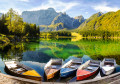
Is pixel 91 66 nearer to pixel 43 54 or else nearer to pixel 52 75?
pixel 52 75

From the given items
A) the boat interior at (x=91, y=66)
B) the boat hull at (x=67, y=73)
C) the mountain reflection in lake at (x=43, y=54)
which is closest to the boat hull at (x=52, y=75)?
the mountain reflection in lake at (x=43, y=54)

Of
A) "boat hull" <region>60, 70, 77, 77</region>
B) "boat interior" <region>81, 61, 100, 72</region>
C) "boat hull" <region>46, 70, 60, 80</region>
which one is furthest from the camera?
"boat interior" <region>81, 61, 100, 72</region>

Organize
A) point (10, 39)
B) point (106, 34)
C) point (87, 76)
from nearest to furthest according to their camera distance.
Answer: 1. point (87, 76)
2. point (10, 39)
3. point (106, 34)

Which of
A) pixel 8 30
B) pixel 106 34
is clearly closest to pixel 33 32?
pixel 8 30

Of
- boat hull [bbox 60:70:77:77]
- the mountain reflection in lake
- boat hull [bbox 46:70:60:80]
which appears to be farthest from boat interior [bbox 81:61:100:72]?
boat hull [bbox 46:70:60:80]

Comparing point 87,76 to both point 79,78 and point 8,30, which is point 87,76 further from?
point 8,30

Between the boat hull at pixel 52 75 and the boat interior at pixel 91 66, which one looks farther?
the boat interior at pixel 91 66

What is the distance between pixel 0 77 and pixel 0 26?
69.9 m

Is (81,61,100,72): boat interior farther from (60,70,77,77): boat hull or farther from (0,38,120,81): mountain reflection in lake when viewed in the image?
(0,38,120,81): mountain reflection in lake

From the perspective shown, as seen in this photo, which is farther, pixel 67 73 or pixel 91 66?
pixel 91 66

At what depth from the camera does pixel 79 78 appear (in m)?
14.1

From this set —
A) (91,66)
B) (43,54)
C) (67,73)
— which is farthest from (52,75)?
(43,54)

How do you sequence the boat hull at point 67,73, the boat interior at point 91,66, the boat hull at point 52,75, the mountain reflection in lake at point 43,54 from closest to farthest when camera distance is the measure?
the boat hull at point 52,75
the boat hull at point 67,73
the boat interior at point 91,66
the mountain reflection in lake at point 43,54

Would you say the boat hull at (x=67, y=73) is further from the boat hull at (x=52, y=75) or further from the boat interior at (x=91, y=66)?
the boat interior at (x=91, y=66)
